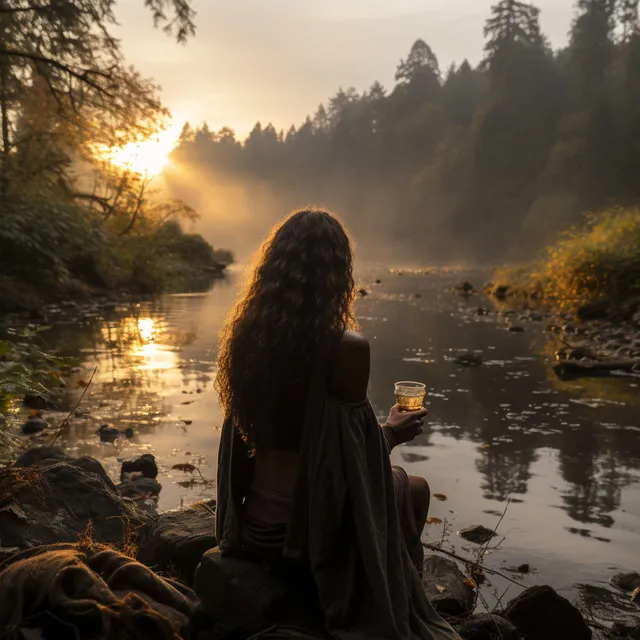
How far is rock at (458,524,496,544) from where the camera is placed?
473cm

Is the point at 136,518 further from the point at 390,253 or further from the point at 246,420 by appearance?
the point at 390,253

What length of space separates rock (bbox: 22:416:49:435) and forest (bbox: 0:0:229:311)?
22.8 ft

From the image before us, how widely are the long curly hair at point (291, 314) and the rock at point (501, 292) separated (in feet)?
80.7

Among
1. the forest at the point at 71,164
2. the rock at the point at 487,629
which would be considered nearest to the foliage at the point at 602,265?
the forest at the point at 71,164

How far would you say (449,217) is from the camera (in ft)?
266

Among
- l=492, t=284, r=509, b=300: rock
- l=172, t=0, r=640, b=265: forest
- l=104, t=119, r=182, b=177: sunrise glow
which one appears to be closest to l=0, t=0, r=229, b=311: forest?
l=104, t=119, r=182, b=177: sunrise glow

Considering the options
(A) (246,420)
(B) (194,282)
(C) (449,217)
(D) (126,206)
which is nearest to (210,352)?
(A) (246,420)

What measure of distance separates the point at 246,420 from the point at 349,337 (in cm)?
56

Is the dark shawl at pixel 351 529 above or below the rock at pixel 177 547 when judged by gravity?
above

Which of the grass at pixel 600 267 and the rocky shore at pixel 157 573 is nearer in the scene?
the rocky shore at pixel 157 573

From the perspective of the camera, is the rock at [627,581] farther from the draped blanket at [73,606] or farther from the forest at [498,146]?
the forest at [498,146]

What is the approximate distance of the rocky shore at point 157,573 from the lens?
2.60 meters

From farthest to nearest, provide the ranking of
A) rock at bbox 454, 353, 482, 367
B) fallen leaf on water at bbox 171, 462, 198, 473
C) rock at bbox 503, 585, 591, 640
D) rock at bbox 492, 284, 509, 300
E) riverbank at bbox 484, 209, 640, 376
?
rock at bbox 492, 284, 509, 300
riverbank at bbox 484, 209, 640, 376
rock at bbox 454, 353, 482, 367
fallen leaf on water at bbox 171, 462, 198, 473
rock at bbox 503, 585, 591, 640

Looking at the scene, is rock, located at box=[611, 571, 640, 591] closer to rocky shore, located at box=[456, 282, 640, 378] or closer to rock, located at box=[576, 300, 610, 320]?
rocky shore, located at box=[456, 282, 640, 378]
